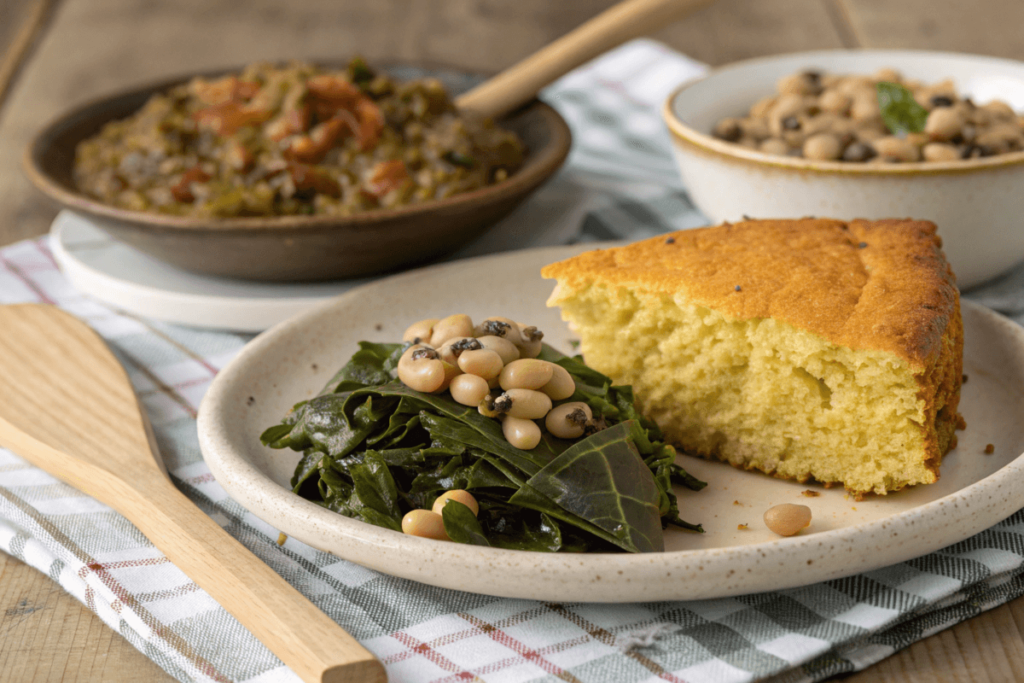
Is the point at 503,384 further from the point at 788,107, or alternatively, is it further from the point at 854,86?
the point at 854,86

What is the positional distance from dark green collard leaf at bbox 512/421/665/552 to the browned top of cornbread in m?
0.63

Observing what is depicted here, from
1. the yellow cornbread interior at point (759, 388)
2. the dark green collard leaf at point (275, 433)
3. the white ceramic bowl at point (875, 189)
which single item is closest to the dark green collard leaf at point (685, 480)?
the yellow cornbread interior at point (759, 388)

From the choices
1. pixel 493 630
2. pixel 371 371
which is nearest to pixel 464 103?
pixel 371 371

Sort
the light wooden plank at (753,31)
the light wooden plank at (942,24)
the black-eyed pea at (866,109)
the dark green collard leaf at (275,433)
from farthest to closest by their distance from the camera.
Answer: the light wooden plank at (753,31) < the light wooden plank at (942,24) < the black-eyed pea at (866,109) < the dark green collard leaf at (275,433)

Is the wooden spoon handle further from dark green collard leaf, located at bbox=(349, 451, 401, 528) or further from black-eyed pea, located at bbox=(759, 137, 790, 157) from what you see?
dark green collard leaf, located at bbox=(349, 451, 401, 528)

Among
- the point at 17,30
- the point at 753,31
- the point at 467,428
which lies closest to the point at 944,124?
the point at 467,428

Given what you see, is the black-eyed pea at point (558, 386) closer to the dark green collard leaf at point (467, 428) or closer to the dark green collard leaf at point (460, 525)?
the dark green collard leaf at point (467, 428)

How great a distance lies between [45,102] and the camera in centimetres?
706

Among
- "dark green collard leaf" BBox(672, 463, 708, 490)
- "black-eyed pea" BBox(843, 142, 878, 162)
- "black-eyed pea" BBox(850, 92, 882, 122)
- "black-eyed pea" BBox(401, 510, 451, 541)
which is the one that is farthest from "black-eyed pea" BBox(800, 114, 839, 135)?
"black-eyed pea" BBox(401, 510, 451, 541)

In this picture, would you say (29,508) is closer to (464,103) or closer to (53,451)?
(53,451)

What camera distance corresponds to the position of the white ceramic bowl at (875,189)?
3715 mm

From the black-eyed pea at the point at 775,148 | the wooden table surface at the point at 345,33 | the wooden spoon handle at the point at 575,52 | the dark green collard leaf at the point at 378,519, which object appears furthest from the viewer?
the wooden table surface at the point at 345,33

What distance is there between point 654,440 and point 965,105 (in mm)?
2357

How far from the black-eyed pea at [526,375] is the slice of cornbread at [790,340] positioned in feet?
1.85
